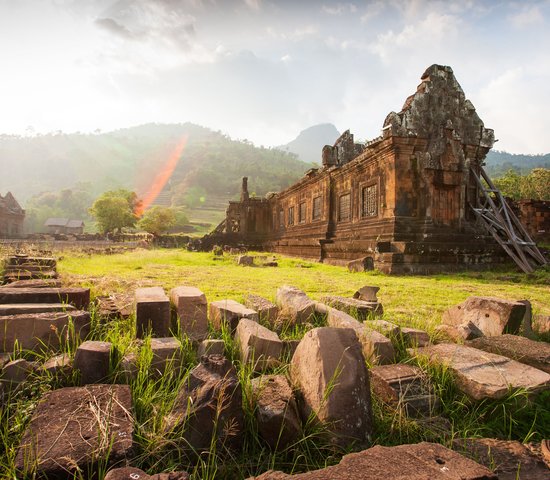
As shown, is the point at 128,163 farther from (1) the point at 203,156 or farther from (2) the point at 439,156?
(2) the point at 439,156

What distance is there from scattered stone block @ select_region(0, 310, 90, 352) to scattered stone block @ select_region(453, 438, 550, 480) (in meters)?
2.32

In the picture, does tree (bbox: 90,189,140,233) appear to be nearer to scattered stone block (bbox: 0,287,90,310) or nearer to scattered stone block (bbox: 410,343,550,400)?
scattered stone block (bbox: 0,287,90,310)

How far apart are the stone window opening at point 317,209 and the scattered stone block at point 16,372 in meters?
15.2

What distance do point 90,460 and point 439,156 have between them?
1235cm

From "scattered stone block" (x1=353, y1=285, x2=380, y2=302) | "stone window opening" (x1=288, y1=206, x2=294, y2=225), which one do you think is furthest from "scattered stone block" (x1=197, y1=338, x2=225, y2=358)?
"stone window opening" (x1=288, y1=206, x2=294, y2=225)

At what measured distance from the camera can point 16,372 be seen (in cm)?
188

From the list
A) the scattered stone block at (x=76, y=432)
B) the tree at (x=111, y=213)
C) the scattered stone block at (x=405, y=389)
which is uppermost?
the tree at (x=111, y=213)

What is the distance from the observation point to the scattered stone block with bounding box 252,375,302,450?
5.11 feet

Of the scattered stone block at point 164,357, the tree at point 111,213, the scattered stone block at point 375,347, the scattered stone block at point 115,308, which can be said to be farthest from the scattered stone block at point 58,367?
the tree at point 111,213

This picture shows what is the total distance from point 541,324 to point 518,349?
3.93ft

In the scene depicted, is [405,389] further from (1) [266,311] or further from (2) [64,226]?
(2) [64,226]

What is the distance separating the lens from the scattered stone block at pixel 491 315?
307cm

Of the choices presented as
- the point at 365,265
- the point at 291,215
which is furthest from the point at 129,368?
the point at 291,215

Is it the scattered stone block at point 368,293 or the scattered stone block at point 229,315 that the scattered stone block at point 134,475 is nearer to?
the scattered stone block at point 229,315
